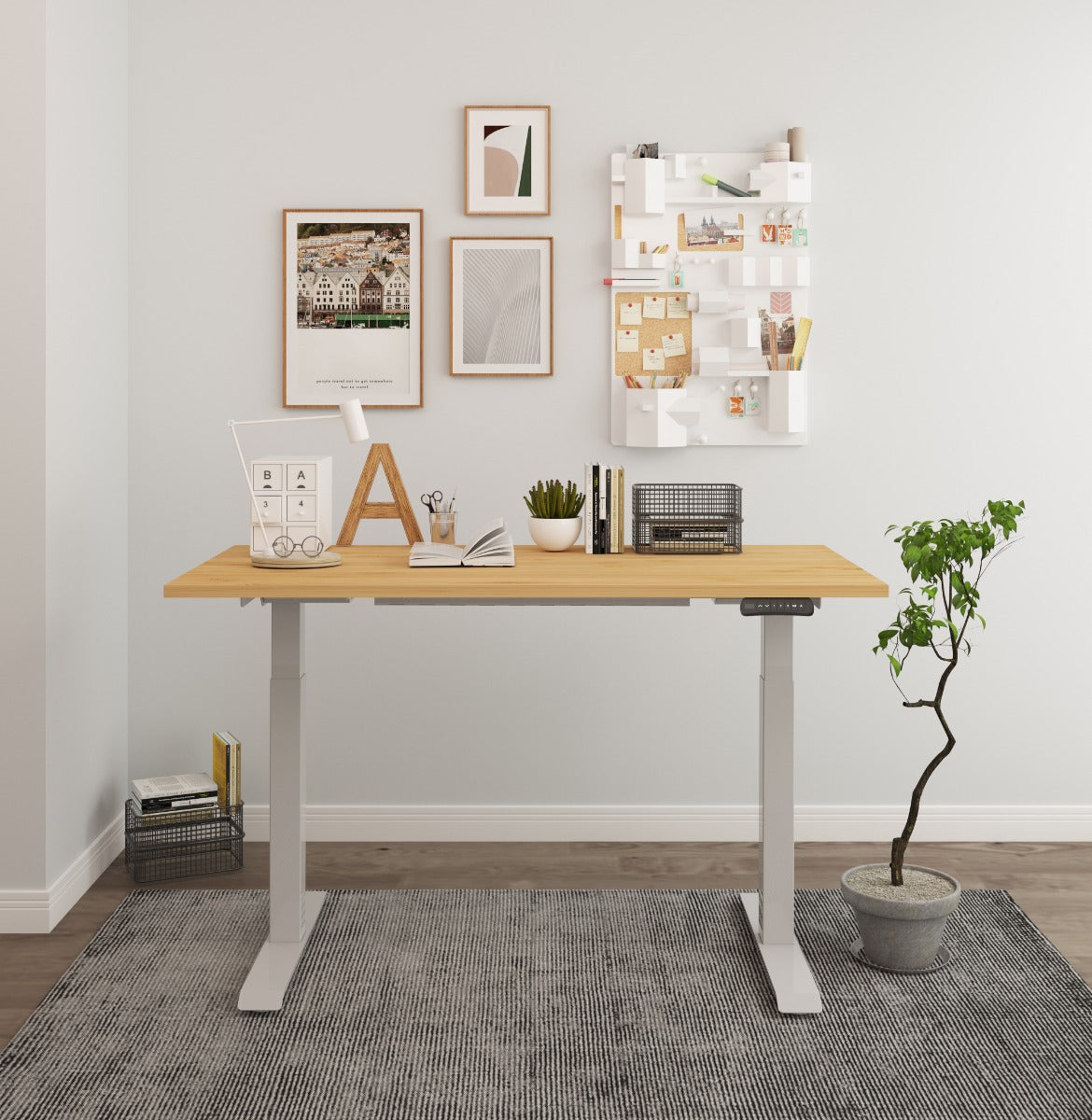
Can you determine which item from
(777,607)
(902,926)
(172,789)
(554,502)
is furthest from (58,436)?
(902,926)

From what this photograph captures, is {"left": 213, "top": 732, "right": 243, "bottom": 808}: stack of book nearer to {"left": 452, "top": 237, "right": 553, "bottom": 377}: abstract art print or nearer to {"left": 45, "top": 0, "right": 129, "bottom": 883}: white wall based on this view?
{"left": 45, "top": 0, "right": 129, "bottom": 883}: white wall

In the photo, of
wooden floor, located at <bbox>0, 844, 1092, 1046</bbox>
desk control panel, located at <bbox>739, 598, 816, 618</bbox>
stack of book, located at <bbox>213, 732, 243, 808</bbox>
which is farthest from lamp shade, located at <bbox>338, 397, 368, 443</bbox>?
wooden floor, located at <bbox>0, 844, 1092, 1046</bbox>

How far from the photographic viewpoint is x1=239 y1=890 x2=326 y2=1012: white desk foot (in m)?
2.47

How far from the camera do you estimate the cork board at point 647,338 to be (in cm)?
345

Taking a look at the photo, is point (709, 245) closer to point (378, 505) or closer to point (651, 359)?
point (651, 359)

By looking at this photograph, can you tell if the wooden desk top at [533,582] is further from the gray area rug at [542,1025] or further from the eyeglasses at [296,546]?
the gray area rug at [542,1025]

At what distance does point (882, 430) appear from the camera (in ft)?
11.4

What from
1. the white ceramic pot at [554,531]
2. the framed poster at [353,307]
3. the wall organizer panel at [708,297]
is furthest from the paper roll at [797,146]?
the white ceramic pot at [554,531]

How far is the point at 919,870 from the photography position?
109 inches

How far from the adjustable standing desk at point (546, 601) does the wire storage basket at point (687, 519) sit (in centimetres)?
6

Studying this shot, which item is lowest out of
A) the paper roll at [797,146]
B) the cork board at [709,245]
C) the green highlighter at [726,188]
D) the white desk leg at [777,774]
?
the white desk leg at [777,774]

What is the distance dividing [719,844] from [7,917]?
77.9 inches

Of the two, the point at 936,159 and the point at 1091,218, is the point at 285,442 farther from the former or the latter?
the point at 1091,218

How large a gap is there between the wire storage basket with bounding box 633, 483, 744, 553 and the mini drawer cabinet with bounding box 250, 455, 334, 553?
30.2 inches
